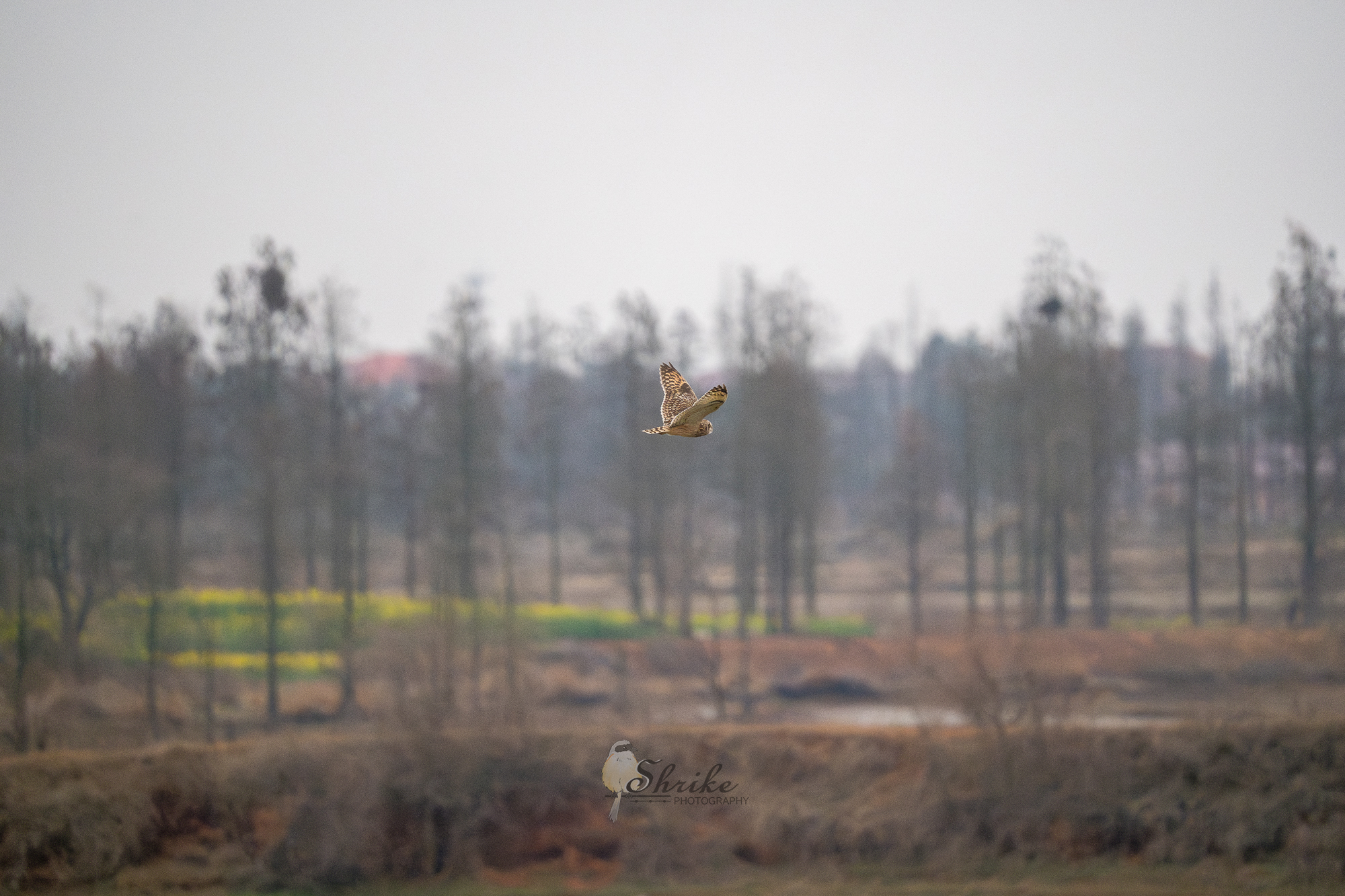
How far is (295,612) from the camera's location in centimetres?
Answer: 3206

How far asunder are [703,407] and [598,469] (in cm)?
3706

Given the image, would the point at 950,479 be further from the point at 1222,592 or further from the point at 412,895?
the point at 412,895

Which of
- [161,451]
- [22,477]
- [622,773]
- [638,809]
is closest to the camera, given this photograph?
[622,773]

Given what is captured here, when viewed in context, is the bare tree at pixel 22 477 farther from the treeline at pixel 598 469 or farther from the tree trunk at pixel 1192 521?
the tree trunk at pixel 1192 521

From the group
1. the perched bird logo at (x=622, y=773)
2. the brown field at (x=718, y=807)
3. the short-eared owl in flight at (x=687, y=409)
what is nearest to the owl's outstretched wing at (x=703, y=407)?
the short-eared owl in flight at (x=687, y=409)

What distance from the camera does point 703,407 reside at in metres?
8.58

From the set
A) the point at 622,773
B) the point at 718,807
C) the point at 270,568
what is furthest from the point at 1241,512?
the point at 270,568

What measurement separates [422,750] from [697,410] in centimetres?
1804

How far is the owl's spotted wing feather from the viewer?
9.50 meters

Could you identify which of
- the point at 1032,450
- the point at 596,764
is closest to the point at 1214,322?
the point at 1032,450

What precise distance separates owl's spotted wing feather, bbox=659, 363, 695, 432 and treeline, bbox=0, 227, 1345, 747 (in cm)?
1640

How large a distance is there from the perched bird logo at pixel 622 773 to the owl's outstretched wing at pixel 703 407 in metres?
14.8

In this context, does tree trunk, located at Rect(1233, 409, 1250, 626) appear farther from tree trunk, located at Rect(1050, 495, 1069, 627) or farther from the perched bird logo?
the perched bird logo

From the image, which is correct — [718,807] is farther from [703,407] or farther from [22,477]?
[22,477]
